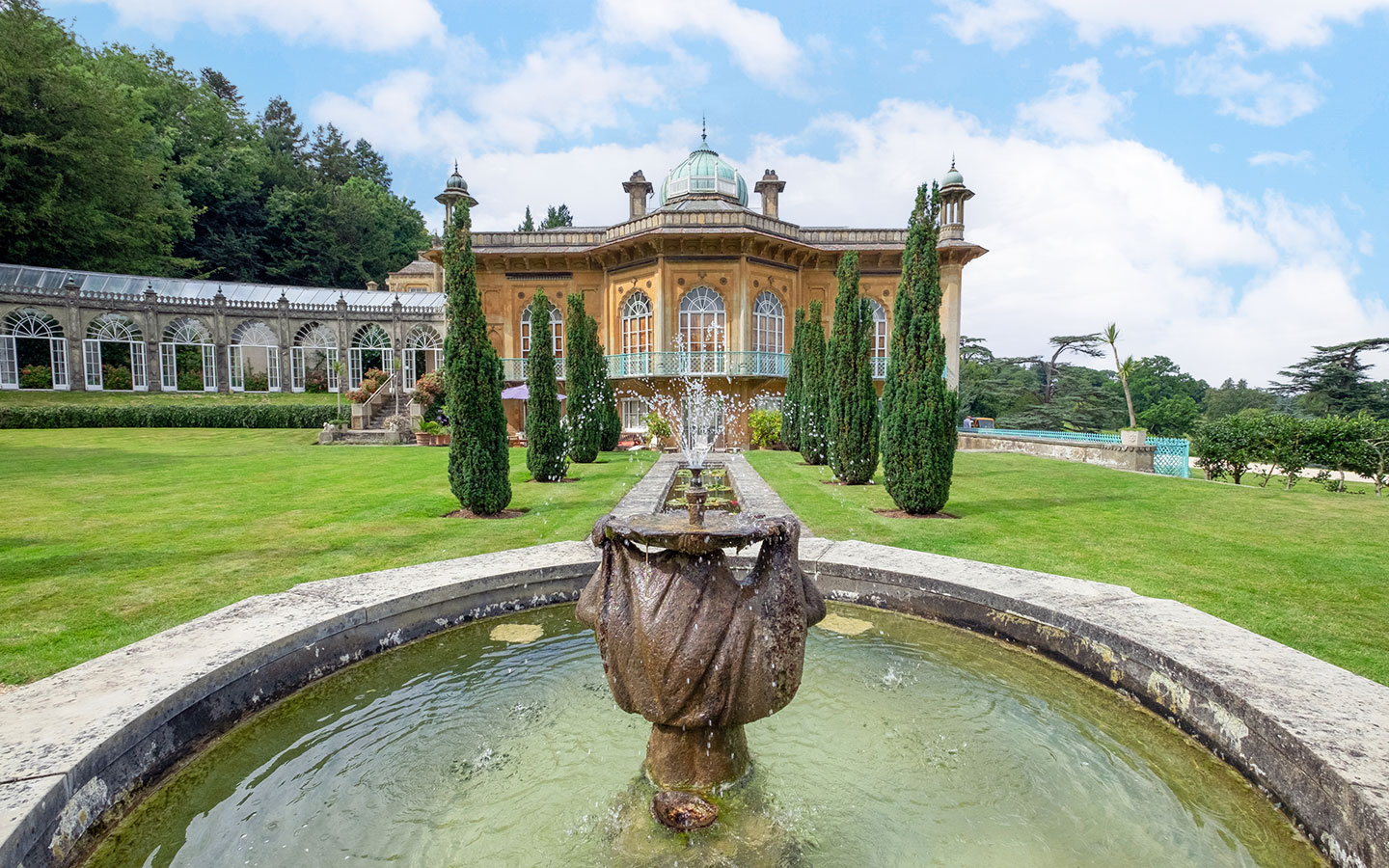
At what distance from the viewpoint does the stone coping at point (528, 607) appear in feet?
7.79

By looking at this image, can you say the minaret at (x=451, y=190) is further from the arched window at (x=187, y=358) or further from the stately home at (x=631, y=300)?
the arched window at (x=187, y=358)

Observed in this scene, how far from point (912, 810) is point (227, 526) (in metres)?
8.38

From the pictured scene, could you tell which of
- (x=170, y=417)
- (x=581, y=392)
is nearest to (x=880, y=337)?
(x=581, y=392)

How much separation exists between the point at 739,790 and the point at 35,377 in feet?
118

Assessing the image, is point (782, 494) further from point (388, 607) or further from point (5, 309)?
point (5, 309)

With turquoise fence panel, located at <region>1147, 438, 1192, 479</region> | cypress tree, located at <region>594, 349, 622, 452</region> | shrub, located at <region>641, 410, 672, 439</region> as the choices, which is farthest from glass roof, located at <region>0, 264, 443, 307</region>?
turquoise fence panel, located at <region>1147, 438, 1192, 479</region>

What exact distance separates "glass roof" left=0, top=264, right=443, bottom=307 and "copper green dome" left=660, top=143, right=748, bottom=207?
44.5ft

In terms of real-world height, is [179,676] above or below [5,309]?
below

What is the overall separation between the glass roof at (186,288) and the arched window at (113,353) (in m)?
1.89

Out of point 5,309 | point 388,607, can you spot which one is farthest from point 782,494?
point 5,309

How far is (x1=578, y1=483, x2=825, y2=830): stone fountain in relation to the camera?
253 cm

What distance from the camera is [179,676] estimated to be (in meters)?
3.21

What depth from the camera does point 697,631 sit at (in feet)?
8.26

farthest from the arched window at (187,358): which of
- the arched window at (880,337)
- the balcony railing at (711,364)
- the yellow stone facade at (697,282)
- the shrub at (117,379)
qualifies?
the arched window at (880,337)
